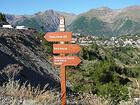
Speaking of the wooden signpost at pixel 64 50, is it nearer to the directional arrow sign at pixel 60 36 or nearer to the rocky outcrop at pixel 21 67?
the directional arrow sign at pixel 60 36

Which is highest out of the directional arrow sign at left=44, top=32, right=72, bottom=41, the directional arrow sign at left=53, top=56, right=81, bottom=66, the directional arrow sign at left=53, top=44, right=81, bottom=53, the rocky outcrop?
the directional arrow sign at left=44, top=32, right=72, bottom=41

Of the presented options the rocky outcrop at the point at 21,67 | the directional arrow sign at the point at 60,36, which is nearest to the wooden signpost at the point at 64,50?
the directional arrow sign at the point at 60,36

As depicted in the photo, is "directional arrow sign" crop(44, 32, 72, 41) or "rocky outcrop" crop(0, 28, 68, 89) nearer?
"directional arrow sign" crop(44, 32, 72, 41)

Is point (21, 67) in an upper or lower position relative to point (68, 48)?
lower

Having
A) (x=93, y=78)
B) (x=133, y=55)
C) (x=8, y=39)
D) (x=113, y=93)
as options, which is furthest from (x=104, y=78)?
(x=133, y=55)

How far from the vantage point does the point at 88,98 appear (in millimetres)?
5984

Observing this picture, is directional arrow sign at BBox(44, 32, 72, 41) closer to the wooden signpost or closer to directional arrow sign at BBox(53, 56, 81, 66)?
the wooden signpost

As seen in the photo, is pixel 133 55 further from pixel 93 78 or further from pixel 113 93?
pixel 113 93

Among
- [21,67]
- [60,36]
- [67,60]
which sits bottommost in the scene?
[21,67]

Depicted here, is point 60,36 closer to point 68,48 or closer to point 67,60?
point 68,48

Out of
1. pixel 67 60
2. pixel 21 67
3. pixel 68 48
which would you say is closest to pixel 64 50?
pixel 68 48

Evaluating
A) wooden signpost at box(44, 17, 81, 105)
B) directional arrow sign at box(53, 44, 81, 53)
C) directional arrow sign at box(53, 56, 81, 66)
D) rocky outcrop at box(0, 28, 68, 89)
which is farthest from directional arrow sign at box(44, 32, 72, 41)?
rocky outcrop at box(0, 28, 68, 89)

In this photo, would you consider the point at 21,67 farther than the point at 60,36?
Yes

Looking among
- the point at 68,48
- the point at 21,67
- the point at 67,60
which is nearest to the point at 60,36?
the point at 68,48
